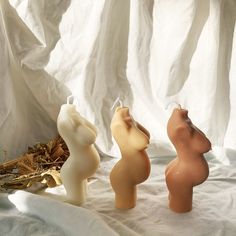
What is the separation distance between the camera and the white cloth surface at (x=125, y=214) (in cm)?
78

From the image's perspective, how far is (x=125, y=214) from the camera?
0.85m

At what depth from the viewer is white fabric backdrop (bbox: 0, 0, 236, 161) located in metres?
1.03

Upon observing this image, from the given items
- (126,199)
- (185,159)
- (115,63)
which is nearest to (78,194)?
(126,199)

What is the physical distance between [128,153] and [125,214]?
4.7 inches

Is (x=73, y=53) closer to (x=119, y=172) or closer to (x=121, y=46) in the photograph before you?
(x=121, y=46)

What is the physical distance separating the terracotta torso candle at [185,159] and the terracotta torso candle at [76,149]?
5.7 inches

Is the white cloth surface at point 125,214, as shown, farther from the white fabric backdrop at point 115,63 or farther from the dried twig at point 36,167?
the white fabric backdrop at point 115,63

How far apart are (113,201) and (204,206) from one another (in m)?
0.18

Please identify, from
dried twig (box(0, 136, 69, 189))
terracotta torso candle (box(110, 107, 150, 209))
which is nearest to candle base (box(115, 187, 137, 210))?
terracotta torso candle (box(110, 107, 150, 209))

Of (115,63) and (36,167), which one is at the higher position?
(115,63)

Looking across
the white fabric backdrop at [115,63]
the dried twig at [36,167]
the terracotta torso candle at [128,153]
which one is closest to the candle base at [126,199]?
the terracotta torso candle at [128,153]

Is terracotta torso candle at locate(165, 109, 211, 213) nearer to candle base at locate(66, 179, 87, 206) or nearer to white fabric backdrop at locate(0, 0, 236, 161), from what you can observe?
candle base at locate(66, 179, 87, 206)

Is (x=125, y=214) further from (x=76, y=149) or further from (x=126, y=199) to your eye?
(x=76, y=149)

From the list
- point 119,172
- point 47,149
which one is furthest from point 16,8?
point 119,172
